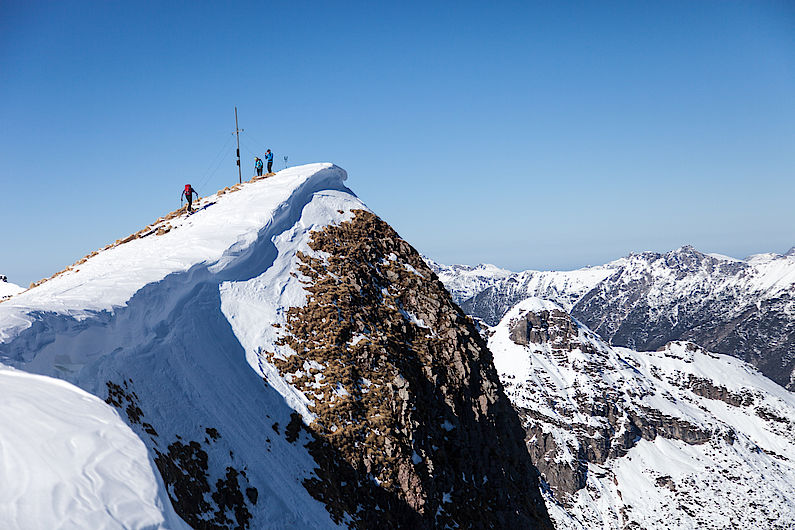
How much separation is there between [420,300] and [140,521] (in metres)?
20.8

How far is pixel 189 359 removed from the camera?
2145cm

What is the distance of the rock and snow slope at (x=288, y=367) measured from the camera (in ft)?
57.8

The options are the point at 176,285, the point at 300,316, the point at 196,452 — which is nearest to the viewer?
the point at 196,452

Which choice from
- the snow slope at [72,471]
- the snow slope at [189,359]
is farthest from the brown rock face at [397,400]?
the snow slope at [72,471]

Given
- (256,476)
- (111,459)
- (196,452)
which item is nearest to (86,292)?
(196,452)

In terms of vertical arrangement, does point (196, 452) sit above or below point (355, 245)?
below

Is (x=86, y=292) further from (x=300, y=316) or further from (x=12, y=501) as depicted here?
(x=12, y=501)

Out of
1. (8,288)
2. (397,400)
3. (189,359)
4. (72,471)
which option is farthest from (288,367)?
(8,288)

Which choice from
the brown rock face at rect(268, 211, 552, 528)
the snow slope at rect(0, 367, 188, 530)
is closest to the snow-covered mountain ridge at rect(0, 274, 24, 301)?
the brown rock face at rect(268, 211, 552, 528)

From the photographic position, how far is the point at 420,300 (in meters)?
28.1

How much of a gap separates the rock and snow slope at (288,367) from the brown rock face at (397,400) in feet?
0.24

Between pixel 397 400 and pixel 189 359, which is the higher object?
pixel 189 359

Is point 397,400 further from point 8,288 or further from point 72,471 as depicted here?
point 8,288

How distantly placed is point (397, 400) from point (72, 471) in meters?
15.1
